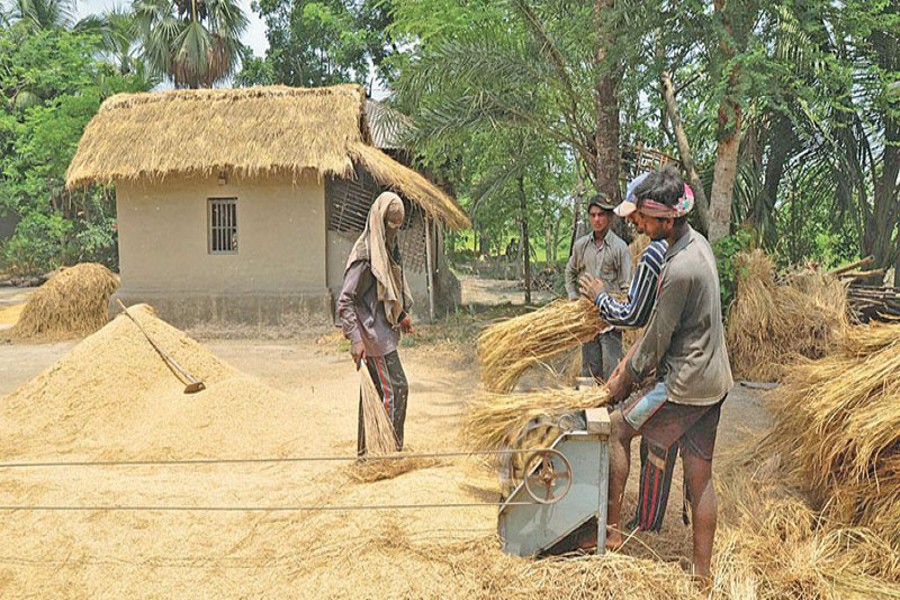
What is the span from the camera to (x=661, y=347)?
2.54 m

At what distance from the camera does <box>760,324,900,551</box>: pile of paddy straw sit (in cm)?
281

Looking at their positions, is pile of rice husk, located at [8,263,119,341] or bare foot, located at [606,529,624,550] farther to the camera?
pile of rice husk, located at [8,263,119,341]

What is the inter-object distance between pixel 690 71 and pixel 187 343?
21.6 ft

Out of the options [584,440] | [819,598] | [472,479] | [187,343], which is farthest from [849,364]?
[187,343]

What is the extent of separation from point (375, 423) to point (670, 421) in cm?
187

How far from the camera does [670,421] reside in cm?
259

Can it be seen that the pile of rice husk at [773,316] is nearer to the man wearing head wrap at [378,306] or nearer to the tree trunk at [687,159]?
the tree trunk at [687,159]

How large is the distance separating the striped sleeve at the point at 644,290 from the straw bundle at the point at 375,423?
1669 millimetres

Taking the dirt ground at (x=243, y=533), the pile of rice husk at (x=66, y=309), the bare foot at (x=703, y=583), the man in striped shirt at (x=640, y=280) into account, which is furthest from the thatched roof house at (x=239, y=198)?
the bare foot at (x=703, y=583)

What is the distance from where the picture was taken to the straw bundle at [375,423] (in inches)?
154

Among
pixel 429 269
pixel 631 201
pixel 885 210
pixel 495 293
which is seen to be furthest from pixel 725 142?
pixel 495 293

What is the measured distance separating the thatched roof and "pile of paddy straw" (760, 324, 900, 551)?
7511 mm

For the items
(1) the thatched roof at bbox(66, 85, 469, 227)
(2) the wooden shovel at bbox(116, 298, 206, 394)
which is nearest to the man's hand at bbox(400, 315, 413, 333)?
(2) the wooden shovel at bbox(116, 298, 206, 394)

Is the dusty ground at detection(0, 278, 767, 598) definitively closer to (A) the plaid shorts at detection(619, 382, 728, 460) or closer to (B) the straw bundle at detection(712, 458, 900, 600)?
(B) the straw bundle at detection(712, 458, 900, 600)
